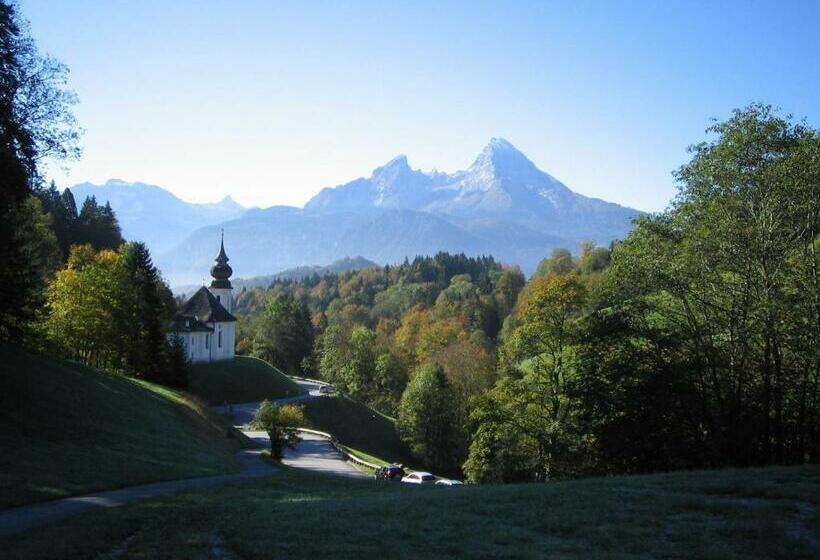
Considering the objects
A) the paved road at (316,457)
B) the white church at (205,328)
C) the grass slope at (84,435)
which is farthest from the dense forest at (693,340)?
the white church at (205,328)

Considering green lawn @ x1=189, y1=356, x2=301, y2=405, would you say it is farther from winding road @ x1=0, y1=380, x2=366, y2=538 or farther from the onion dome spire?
winding road @ x1=0, y1=380, x2=366, y2=538

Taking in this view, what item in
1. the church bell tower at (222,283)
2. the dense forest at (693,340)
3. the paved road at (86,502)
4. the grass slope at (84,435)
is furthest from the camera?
the church bell tower at (222,283)

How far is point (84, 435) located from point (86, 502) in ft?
31.3

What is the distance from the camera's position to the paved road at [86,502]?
43.4 ft

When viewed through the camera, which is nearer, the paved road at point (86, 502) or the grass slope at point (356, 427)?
the paved road at point (86, 502)

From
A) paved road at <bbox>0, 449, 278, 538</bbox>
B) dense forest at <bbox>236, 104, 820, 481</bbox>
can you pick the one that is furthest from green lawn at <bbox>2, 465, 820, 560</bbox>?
dense forest at <bbox>236, 104, 820, 481</bbox>

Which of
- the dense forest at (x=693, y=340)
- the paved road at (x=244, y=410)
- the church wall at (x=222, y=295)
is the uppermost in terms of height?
the church wall at (x=222, y=295)

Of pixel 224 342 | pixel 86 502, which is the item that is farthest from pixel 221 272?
pixel 86 502

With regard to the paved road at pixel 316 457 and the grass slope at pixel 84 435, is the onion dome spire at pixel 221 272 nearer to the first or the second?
the paved road at pixel 316 457

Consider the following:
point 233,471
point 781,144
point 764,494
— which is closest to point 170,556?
point 764,494

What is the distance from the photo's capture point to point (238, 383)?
230 feet

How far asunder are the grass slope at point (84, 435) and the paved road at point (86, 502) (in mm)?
470

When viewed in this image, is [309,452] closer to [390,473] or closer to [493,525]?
[390,473]

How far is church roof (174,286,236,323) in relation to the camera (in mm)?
74500
